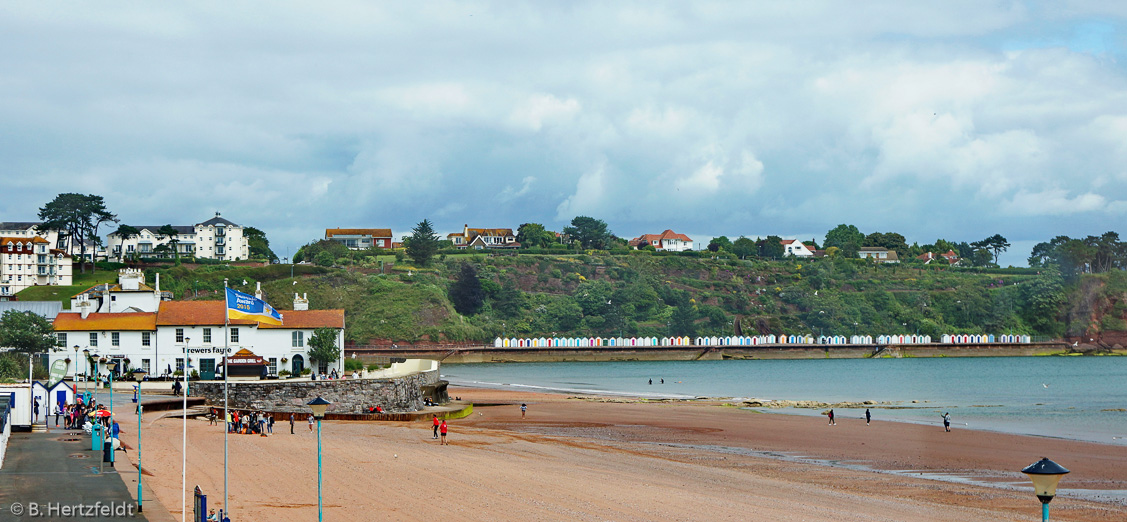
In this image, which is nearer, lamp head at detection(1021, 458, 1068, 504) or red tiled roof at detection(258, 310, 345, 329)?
lamp head at detection(1021, 458, 1068, 504)

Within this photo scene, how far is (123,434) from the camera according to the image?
111 ft

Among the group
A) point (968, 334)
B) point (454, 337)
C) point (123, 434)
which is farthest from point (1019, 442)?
point (968, 334)

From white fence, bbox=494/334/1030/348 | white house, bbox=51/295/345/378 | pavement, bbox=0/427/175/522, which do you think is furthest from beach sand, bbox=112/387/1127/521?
white fence, bbox=494/334/1030/348

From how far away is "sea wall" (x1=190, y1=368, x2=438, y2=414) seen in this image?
44.8m

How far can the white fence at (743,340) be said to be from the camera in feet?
534

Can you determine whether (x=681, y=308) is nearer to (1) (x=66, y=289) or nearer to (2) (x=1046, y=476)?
(1) (x=66, y=289)

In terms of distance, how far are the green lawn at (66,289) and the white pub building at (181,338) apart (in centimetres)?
5343

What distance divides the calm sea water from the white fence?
24.4 meters

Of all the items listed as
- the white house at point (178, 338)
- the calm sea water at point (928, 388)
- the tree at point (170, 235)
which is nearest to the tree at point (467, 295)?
the calm sea water at point (928, 388)

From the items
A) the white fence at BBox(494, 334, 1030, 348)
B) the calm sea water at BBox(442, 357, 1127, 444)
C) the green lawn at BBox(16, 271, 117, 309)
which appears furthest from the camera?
the white fence at BBox(494, 334, 1030, 348)

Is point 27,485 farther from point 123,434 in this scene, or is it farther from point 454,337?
point 454,337

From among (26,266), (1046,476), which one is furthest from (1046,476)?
(26,266)

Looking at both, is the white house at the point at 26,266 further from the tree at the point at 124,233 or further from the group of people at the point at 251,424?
the group of people at the point at 251,424

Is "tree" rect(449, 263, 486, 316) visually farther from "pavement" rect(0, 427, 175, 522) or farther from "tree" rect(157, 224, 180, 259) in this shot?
"pavement" rect(0, 427, 175, 522)
